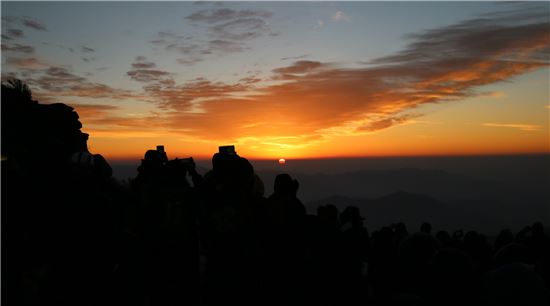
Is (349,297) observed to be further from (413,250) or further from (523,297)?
(523,297)

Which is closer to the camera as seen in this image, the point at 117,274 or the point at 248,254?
the point at 117,274

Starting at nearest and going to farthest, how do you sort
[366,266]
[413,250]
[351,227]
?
[413,250] < [366,266] < [351,227]

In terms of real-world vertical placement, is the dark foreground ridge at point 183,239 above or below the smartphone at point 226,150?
below

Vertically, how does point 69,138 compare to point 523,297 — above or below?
above

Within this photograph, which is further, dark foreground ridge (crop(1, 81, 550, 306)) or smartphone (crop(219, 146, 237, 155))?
smartphone (crop(219, 146, 237, 155))

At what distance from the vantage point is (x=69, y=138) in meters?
6.95

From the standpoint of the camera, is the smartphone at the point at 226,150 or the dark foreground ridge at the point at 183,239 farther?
the smartphone at the point at 226,150

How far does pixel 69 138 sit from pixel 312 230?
4.19 m

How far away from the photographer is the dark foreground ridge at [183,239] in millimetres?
4504

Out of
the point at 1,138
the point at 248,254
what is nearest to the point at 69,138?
the point at 1,138

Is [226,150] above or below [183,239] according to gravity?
above

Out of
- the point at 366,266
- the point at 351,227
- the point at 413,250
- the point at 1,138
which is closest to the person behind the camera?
the point at 1,138

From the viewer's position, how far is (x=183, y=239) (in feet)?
19.8

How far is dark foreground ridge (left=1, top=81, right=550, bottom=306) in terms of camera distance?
14.8 feet
